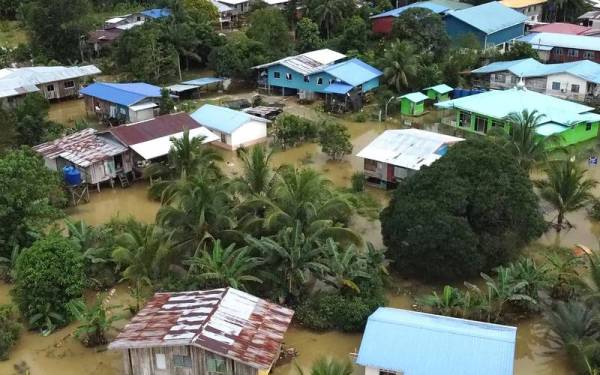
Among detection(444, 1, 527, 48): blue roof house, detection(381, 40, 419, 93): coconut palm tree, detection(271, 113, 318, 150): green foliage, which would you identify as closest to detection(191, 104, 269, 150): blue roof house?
detection(271, 113, 318, 150): green foliage

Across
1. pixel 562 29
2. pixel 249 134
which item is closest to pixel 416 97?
pixel 249 134

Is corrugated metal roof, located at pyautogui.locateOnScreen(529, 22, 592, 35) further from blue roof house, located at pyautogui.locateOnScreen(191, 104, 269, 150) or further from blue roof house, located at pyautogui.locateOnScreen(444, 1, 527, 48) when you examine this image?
blue roof house, located at pyautogui.locateOnScreen(191, 104, 269, 150)

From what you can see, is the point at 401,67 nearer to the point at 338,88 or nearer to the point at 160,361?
the point at 338,88

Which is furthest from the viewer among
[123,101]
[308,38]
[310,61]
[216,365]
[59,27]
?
[308,38]

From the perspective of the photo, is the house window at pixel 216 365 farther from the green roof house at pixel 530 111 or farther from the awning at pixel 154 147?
the green roof house at pixel 530 111

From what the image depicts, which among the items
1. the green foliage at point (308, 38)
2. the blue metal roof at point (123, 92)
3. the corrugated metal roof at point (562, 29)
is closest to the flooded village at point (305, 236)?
the blue metal roof at point (123, 92)

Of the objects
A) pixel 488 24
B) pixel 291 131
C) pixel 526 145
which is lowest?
pixel 291 131

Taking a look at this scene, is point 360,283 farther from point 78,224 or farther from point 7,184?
point 7,184
